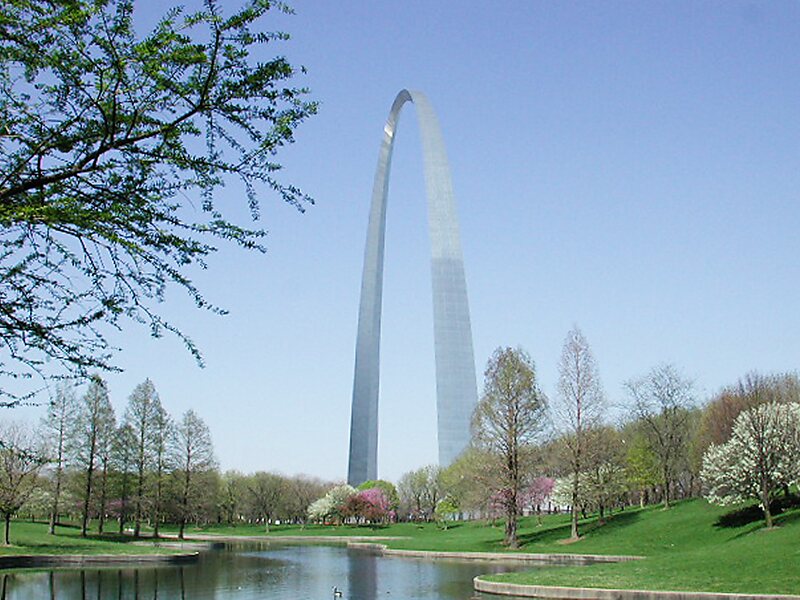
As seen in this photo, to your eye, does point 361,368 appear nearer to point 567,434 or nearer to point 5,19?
point 567,434

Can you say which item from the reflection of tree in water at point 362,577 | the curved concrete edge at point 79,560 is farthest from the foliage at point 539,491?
the curved concrete edge at point 79,560

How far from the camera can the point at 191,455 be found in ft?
173

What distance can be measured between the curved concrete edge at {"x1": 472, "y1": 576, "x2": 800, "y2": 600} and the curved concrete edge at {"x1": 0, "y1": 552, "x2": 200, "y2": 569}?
54.9 ft

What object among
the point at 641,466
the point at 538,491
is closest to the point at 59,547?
the point at 538,491

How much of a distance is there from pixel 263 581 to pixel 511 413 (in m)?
14.3

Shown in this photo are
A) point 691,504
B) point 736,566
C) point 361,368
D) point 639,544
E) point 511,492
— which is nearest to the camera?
point 736,566

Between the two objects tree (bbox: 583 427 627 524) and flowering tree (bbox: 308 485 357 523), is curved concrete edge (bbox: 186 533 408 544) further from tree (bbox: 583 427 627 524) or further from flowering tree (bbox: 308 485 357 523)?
tree (bbox: 583 427 627 524)

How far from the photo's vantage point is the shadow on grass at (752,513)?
2755 centimetres

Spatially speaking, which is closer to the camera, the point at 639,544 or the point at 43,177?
the point at 43,177

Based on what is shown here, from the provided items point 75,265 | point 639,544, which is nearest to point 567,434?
point 639,544

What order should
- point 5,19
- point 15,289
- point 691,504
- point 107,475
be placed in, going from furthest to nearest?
1. point 107,475
2. point 691,504
3. point 15,289
4. point 5,19

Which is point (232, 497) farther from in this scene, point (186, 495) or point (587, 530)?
point (587, 530)

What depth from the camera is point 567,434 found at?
36.8 m

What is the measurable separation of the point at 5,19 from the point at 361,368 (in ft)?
207
